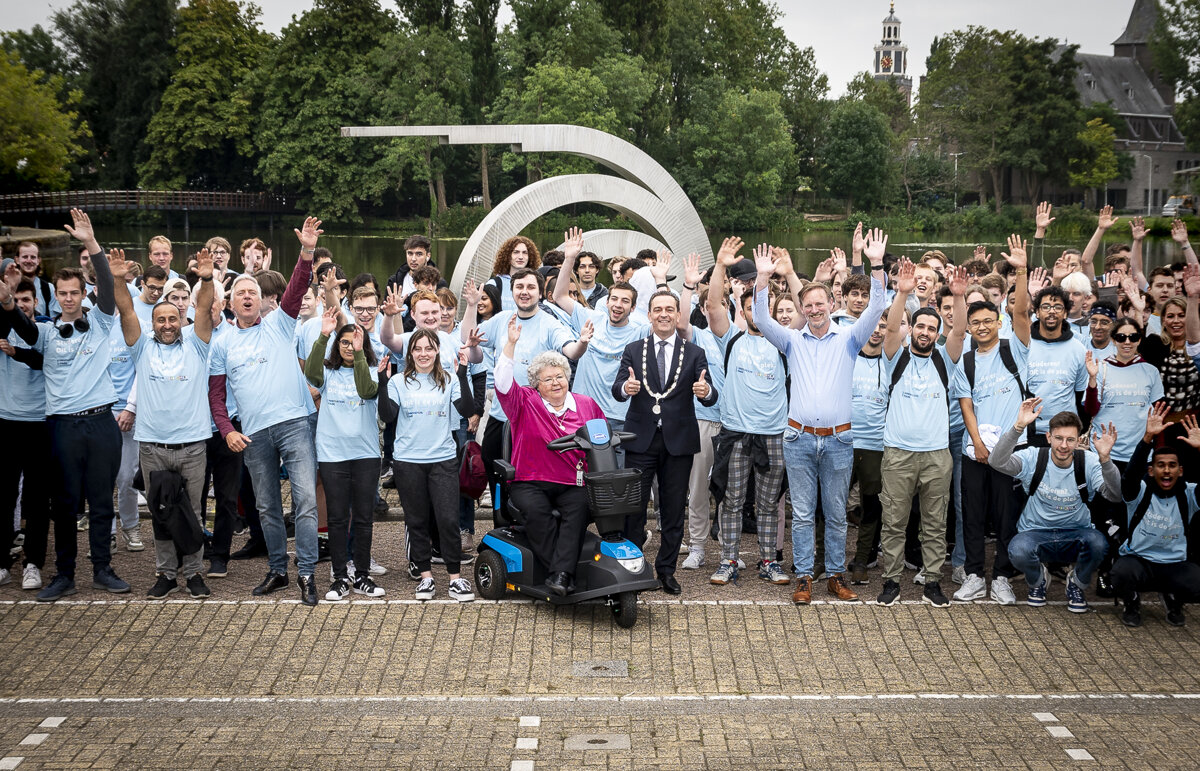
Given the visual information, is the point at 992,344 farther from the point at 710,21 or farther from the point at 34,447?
the point at 710,21

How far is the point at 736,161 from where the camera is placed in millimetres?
48281

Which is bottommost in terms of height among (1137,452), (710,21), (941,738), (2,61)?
(941,738)

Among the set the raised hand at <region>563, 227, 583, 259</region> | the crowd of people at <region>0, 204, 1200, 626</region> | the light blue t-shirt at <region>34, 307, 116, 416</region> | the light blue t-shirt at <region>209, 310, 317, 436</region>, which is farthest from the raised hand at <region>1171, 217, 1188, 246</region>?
the light blue t-shirt at <region>34, 307, 116, 416</region>

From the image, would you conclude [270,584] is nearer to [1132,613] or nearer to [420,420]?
[420,420]

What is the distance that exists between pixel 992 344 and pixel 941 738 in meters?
2.99

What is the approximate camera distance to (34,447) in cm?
778

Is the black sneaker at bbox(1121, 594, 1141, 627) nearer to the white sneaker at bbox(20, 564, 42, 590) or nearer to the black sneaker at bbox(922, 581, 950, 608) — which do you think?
the black sneaker at bbox(922, 581, 950, 608)

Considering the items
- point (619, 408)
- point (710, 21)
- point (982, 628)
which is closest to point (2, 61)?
point (710, 21)

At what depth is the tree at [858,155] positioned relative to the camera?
56656 millimetres

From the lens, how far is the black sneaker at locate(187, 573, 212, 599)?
7566mm

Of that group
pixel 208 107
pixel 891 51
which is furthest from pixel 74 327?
pixel 891 51

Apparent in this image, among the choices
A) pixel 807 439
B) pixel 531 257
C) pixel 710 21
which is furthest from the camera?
pixel 710 21

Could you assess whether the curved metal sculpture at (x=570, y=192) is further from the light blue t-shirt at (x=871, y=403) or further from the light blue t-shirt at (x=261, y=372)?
the light blue t-shirt at (x=871, y=403)

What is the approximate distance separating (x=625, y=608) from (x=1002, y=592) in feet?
8.41
